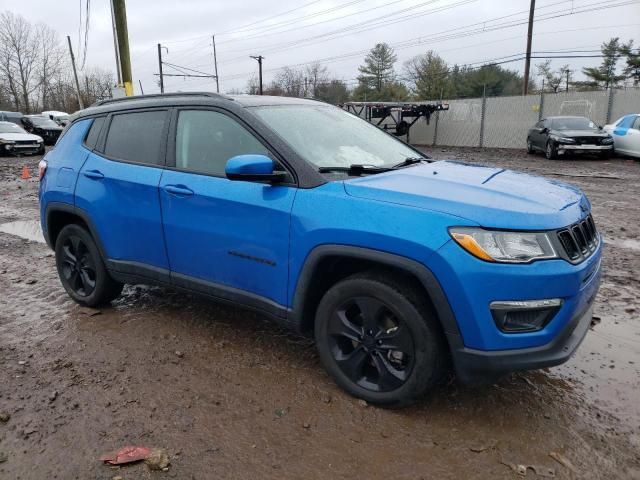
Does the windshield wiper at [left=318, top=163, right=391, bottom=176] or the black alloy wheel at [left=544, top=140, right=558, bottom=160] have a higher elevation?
the windshield wiper at [left=318, top=163, right=391, bottom=176]

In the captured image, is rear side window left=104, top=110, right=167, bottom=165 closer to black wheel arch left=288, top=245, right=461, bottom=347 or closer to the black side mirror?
the black side mirror

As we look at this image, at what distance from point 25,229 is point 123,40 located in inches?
303

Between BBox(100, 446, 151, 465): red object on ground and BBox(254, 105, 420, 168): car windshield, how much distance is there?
6.01ft

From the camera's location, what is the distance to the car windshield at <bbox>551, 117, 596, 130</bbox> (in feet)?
54.8

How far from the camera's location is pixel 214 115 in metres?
3.53

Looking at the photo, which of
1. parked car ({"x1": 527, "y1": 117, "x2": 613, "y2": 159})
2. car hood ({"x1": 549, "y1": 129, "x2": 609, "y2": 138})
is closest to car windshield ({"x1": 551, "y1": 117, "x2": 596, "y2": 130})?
parked car ({"x1": 527, "y1": 117, "x2": 613, "y2": 159})

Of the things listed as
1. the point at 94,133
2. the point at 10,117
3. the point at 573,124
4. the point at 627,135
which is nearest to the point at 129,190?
the point at 94,133

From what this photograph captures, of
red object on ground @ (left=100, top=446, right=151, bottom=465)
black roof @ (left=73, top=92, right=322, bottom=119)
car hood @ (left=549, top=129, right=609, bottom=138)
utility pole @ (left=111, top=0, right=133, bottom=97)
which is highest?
utility pole @ (left=111, top=0, right=133, bottom=97)

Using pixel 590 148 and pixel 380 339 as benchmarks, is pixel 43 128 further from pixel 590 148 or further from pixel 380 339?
pixel 380 339

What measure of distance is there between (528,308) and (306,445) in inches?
51.2

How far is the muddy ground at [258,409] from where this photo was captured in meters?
2.51

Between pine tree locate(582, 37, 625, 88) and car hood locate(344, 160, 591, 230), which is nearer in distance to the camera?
car hood locate(344, 160, 591, 230)

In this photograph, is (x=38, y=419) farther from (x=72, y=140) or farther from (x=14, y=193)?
(x=14, y=193)

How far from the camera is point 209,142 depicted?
3551mm
